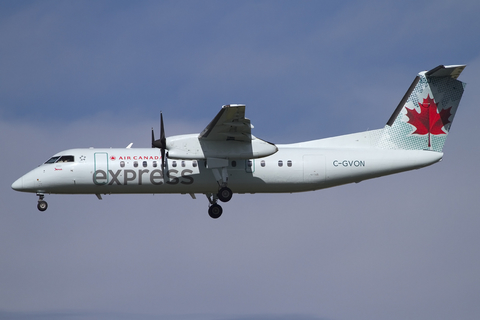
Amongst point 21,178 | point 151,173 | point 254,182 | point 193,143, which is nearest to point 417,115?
point 254,182

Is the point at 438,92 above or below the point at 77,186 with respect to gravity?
above

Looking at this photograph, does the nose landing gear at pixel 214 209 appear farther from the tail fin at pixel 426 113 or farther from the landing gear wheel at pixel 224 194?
the tail fin at pixel 426 113


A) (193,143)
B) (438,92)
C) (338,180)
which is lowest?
(338,180)

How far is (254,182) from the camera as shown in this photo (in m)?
24.5

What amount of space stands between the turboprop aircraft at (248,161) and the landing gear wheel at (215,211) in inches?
1.6

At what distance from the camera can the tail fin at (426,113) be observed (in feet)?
83.3

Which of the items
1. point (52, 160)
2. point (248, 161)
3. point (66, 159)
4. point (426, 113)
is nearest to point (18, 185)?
point (52, 160)

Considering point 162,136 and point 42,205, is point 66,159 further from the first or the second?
point 162,136

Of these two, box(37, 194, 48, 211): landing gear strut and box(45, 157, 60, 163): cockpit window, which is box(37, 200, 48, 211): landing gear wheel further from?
box(45, 157, 60, 163): cockpit window

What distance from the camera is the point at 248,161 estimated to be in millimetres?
24406

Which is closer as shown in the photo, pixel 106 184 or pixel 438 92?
pixel 106 184

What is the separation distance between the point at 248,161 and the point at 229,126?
2.37m

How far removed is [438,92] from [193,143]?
10.3 metres

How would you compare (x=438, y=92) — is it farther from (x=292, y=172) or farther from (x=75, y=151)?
(x=75, y=151)
